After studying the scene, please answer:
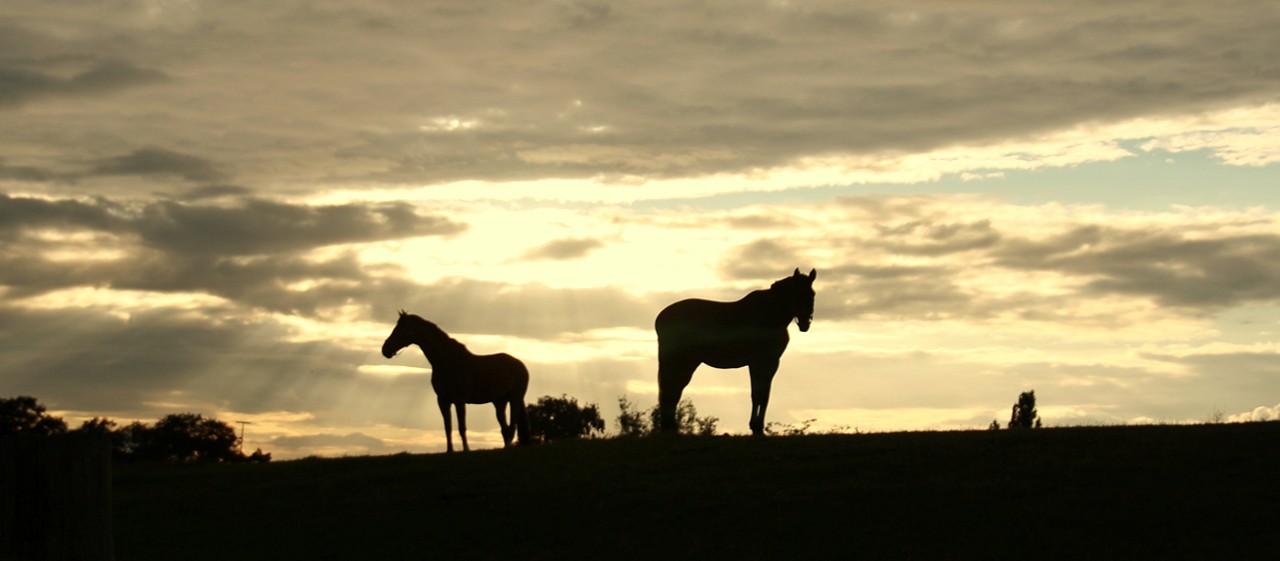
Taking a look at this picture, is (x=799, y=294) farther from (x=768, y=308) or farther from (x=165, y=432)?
(x=165, y=432)

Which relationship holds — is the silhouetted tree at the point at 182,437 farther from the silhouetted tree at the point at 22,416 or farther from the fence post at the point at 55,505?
the fence post at the point at 55,505

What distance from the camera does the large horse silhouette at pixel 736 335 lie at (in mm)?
26109

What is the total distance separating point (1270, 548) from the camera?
557 inches

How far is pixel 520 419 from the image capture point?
29.4 meters

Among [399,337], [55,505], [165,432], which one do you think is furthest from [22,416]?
[55,505]

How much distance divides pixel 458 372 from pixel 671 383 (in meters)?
4.81

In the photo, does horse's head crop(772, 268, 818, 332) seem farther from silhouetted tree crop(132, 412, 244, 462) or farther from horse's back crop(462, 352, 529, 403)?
silhouetted tree crop(132, 412, 244, 462)

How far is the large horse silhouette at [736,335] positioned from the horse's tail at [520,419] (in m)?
3.66

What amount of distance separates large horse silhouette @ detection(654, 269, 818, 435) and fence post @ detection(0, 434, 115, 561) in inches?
847

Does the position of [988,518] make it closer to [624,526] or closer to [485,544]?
[624,526]

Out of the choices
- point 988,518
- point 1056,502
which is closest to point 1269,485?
point 1056,502

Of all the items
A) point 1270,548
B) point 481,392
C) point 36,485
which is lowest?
point 1270,548

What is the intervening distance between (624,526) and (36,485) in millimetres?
12691

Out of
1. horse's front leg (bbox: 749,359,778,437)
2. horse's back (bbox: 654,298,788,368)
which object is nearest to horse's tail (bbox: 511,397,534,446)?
horse's back (bbox: 654,298,788,368)
